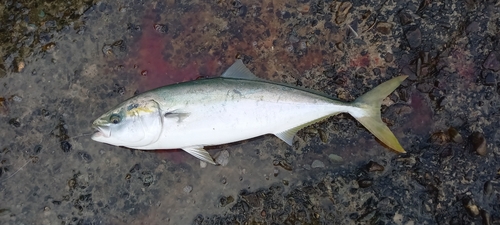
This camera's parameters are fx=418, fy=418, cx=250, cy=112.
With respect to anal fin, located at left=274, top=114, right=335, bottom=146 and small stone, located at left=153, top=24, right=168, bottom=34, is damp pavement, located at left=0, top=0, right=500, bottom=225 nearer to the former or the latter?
small stone, located at left=153, top=24, right=168, bottom=34

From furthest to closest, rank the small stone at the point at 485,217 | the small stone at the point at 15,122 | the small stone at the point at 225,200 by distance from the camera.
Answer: the small stone at the point at 15,122 < the small stone at the point at 225,200 < the small stone at the point at 485,217

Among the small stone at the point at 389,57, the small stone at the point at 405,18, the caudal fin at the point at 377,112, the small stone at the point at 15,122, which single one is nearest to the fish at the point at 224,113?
the caudal fin at the point at 377,112

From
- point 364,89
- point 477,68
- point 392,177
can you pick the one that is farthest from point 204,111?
point 477,68

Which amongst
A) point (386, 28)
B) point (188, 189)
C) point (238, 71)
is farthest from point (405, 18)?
point (188, 189)

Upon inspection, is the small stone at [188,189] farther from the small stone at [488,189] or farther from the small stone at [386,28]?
the small stone at [488,189]

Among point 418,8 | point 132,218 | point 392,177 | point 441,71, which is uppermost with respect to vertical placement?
point 418,8

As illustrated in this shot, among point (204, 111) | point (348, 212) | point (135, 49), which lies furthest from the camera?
point (135, 49)

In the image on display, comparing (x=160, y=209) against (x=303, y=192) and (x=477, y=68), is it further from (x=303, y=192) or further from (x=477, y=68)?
(x=477, y=68)
